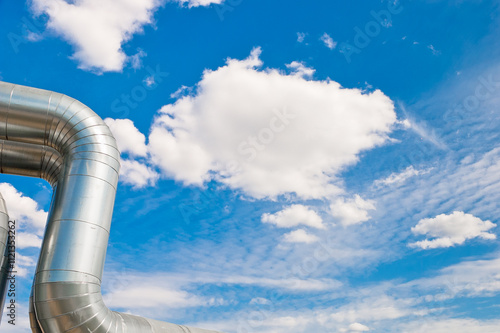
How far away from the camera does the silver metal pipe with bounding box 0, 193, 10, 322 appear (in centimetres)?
1438

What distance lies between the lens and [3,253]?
47.5 feet

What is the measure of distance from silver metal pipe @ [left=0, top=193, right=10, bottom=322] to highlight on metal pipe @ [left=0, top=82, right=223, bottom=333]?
1950 mm

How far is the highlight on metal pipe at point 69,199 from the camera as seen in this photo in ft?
35.9

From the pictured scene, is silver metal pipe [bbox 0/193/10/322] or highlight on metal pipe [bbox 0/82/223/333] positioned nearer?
highlight on metal pipe [bbox 0/82/223/333]

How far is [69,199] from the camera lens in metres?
12.2

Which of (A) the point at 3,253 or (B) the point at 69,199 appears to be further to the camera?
(A) the point at 3,253

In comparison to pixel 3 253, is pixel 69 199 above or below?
above

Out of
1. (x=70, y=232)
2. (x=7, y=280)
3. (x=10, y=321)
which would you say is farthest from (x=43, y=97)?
(x=10, y=321)

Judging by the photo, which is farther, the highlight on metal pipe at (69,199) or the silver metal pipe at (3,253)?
the silver metal pipe at (3,253)

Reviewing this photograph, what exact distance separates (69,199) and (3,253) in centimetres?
468

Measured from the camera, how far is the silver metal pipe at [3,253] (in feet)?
47.2

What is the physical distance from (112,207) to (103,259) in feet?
5.75

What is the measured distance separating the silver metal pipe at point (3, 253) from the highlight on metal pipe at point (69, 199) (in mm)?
1950

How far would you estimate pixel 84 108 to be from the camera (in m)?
13.9
